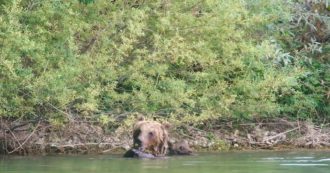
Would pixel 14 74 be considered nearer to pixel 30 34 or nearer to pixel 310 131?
pixel 30 34

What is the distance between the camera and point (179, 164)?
12.3 metres

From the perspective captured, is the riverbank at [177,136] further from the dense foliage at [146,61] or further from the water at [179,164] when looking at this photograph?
the water at [179,164]

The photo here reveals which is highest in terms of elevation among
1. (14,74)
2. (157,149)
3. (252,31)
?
(252,31)

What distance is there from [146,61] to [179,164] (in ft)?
11.6

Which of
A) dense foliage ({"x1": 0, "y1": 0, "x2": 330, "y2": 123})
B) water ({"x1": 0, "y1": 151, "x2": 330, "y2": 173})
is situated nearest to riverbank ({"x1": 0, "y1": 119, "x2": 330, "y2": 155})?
dense foliage ({"x1": 0, "y1": 0, "x2": 330, "y2": 123})

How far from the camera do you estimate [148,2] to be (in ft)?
51.8

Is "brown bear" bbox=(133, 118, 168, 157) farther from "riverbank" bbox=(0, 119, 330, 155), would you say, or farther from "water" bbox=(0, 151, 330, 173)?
"riverbank" bbox=(0, 119, 330, 155)

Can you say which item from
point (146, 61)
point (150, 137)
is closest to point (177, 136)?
point (146, 61)

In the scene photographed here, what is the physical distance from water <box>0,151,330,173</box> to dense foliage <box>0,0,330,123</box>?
104 cm

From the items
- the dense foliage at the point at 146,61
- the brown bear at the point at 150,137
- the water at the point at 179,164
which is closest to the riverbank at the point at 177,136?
the dense foliage at the point at 146,61

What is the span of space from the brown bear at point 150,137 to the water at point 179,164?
0.28 meters

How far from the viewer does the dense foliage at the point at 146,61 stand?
1395 cm

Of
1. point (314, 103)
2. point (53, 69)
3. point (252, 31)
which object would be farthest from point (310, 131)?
point (53, 69)

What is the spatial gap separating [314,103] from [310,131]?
108 centimetres
